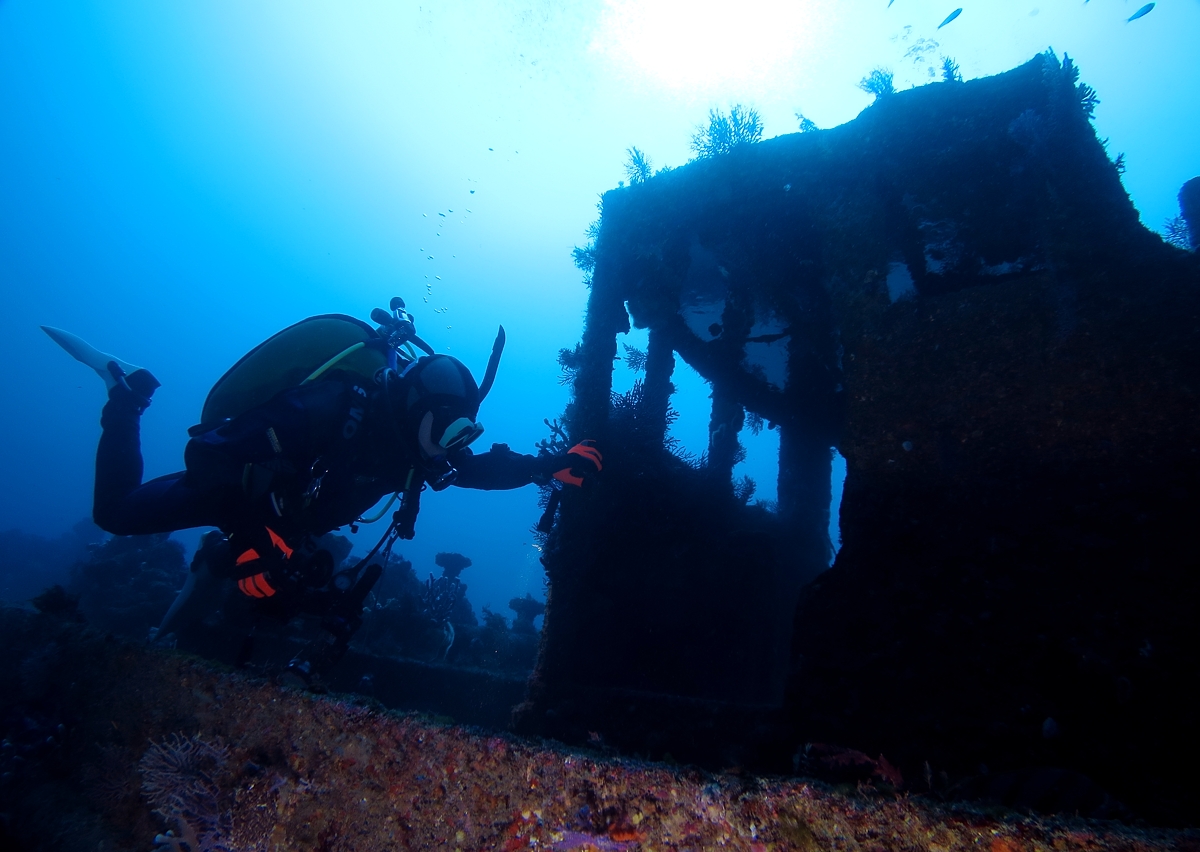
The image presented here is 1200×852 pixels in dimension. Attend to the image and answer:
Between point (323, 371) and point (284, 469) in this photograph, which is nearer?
point (284, 469)

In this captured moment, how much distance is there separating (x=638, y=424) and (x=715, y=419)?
3114mm

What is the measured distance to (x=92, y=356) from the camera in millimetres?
5512

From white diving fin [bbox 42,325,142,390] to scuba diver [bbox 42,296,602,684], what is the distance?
3 cm

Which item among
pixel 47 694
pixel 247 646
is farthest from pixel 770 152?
pixel 47 694

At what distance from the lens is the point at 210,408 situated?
15.5 feet

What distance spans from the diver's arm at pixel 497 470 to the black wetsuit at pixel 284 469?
0.01m

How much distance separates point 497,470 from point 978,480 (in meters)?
4.09

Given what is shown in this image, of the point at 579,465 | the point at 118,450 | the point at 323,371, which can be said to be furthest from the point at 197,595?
the point at 579,465

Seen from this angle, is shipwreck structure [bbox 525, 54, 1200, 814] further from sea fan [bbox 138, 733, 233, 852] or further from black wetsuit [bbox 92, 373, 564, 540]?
sea fan [bbox 138, 733, 233, 852]

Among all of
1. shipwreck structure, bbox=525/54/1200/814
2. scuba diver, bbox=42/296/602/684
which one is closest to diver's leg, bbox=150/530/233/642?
scuba diver, bbox=42/296/602/684

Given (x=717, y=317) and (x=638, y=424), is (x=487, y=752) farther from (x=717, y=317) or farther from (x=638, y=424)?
(x=717, y=317)

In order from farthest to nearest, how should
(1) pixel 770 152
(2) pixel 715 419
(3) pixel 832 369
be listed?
(2) pixel 715 419 → (3) pixel 832 369 → (1) pixel 770 152

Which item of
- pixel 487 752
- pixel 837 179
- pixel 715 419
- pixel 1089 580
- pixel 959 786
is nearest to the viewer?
pixel 487 752

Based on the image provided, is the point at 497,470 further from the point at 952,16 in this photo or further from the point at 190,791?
the point at 952,16
